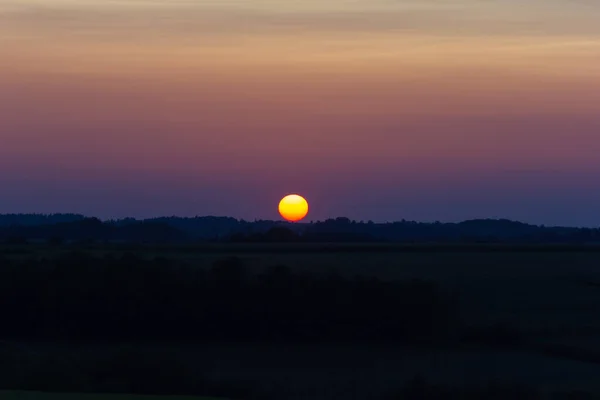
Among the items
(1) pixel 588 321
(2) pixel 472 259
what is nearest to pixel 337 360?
(1) pixel 588 321

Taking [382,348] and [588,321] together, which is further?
[588,321]

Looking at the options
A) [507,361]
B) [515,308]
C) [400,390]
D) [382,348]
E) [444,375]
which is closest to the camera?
[400,390]

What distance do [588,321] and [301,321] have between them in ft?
35.2

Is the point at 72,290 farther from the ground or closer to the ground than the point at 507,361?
farther from the ground

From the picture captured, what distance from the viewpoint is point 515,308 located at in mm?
37844

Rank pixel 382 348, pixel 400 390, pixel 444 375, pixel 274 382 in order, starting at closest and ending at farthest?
pixel 400 390 < pixel 274 382 < pixel 444 375 < pixel 382 348

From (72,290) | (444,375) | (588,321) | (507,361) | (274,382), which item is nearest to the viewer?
(274,382)

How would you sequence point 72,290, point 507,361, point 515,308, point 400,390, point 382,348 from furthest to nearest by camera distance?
point 515,308
point 72,290
point 382,348
point 507,361
point 400,390

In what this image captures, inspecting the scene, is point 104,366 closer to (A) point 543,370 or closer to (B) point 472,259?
(A) point 543,370

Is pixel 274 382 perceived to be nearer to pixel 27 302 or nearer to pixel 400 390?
pixel 400 390

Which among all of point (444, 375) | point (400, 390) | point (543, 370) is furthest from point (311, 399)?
point (543, 370)

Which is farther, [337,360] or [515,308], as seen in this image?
[515,308]

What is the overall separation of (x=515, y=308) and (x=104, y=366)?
75.5ft

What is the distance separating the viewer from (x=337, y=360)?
25.9 m
